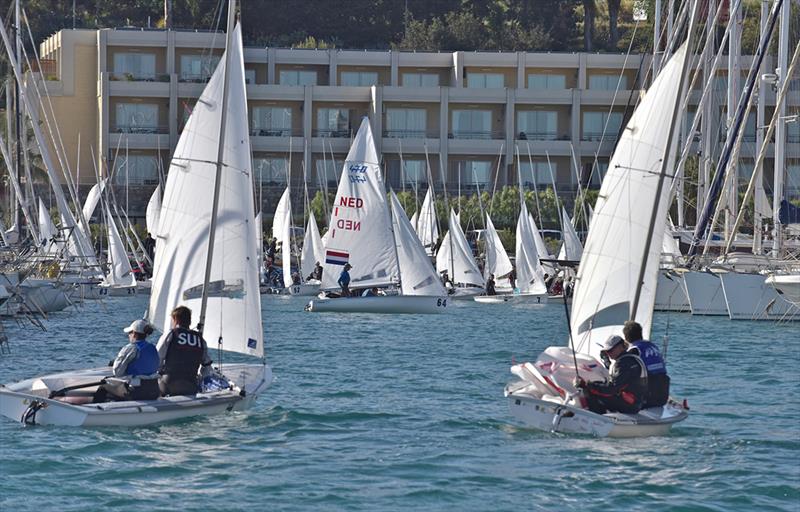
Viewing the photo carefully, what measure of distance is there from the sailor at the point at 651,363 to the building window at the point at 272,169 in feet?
209

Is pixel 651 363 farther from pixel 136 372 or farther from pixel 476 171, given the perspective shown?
pixel 476 171

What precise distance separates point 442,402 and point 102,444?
6448 mm

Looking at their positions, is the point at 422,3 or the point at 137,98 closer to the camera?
Result: the point at 137,98

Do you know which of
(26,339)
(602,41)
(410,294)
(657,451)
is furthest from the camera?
(602,41)

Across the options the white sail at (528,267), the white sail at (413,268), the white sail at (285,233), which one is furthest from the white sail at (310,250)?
the white sail at (413,268)

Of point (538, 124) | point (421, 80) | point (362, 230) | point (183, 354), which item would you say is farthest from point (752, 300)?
point (421, 80)

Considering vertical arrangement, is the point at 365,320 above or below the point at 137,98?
below

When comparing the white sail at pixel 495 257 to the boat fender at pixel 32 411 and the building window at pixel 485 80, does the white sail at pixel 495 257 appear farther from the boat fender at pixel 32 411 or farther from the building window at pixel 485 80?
the boat fender at pixel 32 411

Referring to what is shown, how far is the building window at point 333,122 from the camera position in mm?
83625

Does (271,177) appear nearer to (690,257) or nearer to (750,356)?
(690,257)

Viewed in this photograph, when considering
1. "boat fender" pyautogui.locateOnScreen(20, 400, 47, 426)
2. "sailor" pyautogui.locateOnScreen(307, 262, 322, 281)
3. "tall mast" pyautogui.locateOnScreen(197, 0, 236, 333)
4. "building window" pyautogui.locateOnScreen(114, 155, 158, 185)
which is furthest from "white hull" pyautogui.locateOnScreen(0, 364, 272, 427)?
"building window" pyautogui.locateOnScreen(114, 155, 158, 185)

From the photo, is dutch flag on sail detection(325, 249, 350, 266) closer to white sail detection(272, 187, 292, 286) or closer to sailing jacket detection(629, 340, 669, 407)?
white sail detection(272, 187, 292, 286)

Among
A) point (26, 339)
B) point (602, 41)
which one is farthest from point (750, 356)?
point (602, 41)

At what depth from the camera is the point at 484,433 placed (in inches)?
769
